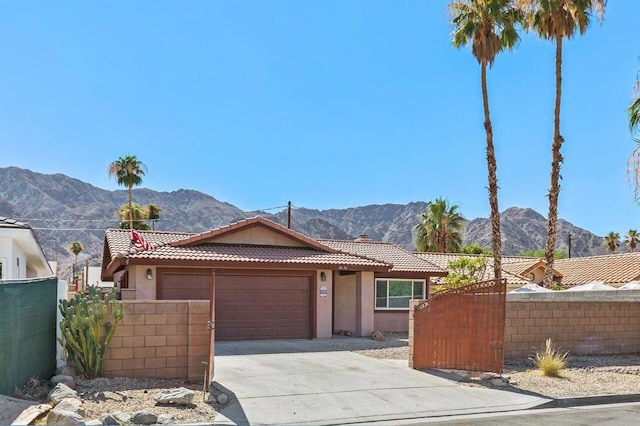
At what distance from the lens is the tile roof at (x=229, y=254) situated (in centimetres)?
1997

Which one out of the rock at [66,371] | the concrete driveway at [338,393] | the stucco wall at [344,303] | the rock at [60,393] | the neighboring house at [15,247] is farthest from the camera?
the stucco wall at [344,303]

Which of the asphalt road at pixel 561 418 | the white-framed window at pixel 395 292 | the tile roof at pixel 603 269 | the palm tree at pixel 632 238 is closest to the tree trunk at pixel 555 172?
the white-framed window at pixel 395 292

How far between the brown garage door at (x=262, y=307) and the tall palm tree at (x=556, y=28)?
8.94 meters

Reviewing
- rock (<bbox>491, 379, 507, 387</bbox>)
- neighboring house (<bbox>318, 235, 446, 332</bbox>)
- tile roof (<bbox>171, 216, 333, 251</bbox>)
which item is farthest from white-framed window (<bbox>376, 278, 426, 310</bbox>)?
rock (<bbox>491, 379, 507, 387</bbox>)

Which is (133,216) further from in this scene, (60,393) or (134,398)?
(60,393)

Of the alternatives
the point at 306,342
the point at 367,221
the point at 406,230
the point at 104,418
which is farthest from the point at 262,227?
the point at 367,221

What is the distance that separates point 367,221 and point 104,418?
144 metres

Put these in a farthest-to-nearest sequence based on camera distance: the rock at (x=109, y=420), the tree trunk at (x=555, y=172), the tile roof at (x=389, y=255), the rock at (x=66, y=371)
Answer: the tile roof at (x=389, y=255), the tree trunk at (x=555, y=172), the rock at (x=66, y=371), the rock at (x=109, y=420)

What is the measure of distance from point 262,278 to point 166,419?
12601 mm

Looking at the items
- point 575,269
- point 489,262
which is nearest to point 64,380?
point 489,262

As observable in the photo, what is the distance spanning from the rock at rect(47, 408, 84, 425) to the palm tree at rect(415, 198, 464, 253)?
44222 millimetres

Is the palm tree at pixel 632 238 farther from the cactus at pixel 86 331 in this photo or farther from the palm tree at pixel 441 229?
the cactus at pixel 86 331

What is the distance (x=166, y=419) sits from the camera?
908 cm

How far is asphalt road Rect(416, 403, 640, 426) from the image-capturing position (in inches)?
388
